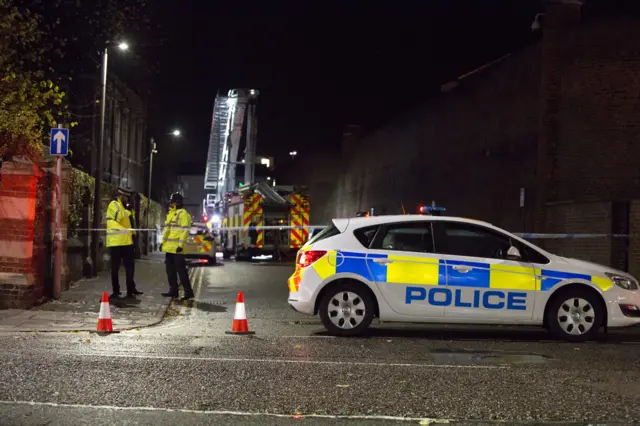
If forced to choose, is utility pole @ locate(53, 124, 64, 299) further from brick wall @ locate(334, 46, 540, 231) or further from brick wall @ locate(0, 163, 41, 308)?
brick wall @ locate(334, 46, 540, 231)

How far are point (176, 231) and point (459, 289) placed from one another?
5.55 m

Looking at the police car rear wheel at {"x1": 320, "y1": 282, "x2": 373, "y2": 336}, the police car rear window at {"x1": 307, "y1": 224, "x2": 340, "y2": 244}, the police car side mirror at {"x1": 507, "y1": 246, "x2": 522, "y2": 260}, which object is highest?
the police car rear window at {"x1": 307, "y1": 224, "x2": 340, "y2": 244}

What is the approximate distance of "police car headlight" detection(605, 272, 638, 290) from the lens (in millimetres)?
9281

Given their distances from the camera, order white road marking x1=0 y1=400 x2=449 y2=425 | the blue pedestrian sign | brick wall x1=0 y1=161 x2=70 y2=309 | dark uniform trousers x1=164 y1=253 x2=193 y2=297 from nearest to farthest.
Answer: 1. white road marking x1=0 y1=400 x2=449 y2=425
2. brick wall x1=0 y1=161 x2=70 y2=309
3. the blue pedestrian sign
4. dark uniform trousers x1=164 y1=253 x2=193 y2=297

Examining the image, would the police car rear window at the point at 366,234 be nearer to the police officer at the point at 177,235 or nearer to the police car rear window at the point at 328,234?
the police car rear window at the point at 328,234

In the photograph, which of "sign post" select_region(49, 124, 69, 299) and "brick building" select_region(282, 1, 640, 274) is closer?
"sign post" select_region(49, 124, 69, 299)

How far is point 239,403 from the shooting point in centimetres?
553

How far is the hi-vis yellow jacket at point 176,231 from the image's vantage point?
1274 centimetres

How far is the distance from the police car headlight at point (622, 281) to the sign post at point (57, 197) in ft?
27.5

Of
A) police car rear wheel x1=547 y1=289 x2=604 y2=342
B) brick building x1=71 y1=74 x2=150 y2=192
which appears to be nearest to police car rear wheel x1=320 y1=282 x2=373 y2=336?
police car rear wheel x1=547 y1=289 x2=604 y2=342

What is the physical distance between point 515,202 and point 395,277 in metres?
13.3

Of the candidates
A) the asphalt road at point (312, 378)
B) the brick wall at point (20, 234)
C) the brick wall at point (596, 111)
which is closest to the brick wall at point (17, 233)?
the brick wall at point (20, 234)

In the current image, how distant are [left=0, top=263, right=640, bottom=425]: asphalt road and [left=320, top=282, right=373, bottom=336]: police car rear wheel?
255 millimetres

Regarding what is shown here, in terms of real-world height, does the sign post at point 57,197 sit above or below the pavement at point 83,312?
above
